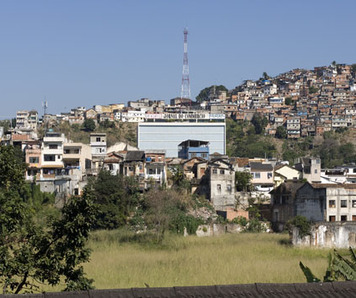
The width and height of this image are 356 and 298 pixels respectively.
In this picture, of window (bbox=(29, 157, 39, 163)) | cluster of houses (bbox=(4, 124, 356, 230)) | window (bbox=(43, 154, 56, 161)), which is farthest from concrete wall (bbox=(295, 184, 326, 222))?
window (bbox=(29, 157, 39, 163))

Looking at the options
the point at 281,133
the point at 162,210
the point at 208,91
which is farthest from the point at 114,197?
the point at 208,91

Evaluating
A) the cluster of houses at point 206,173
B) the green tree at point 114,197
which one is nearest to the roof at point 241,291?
the green tree at point 114,197

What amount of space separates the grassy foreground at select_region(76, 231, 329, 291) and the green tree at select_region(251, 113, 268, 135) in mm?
62021

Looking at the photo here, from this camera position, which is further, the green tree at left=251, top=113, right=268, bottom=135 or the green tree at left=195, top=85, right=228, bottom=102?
the green tree at left=195, top=85, right=228, bottom=102

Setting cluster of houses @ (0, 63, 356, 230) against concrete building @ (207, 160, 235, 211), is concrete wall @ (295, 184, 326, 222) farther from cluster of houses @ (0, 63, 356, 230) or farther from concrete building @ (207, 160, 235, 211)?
concrete building @ (207, 160, 235, 211)

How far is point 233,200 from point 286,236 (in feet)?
18.7

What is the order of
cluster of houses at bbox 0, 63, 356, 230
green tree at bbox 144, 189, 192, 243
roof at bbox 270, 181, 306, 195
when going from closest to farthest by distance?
green tree at bbox 144, 189, 192, 243, cluster of houses at bbox 0, 63, 356, 230, roof at bbox 270, 181, 306, 195

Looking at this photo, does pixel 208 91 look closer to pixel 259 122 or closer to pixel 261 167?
pixel 259 122

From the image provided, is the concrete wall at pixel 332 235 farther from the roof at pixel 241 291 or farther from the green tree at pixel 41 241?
the roof at pixel 241 291

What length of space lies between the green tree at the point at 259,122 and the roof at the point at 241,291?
85.2 metres

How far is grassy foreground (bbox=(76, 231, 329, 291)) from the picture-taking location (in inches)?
904

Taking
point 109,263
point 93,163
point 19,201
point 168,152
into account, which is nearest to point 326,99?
point 168,152

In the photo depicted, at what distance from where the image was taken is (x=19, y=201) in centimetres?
1323

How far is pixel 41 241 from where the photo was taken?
1313 centimetres
